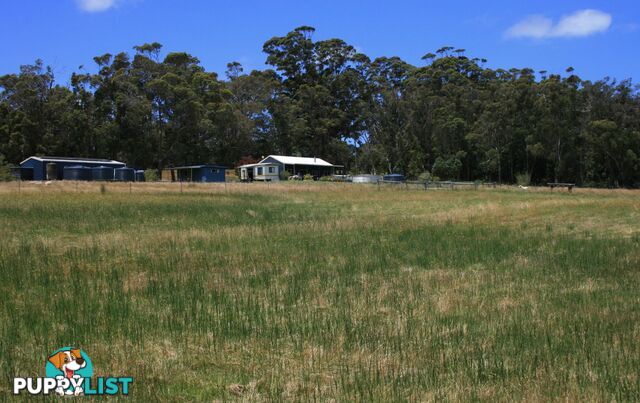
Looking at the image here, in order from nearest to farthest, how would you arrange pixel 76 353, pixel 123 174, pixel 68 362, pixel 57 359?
pixel 68 362 < pixel 57 359 < pixel 76 353 < pixel 123 174

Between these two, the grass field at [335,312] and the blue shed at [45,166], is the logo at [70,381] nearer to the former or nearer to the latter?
the grass field at [335,312]

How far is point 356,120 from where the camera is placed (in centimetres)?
11725

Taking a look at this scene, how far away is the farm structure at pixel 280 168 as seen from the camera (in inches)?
3319

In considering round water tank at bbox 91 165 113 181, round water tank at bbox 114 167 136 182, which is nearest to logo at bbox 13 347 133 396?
round water tank at bbox 91 165 113 181

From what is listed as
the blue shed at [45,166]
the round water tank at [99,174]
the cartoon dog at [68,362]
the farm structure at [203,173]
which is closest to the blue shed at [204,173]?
the farm structure at [203,173]

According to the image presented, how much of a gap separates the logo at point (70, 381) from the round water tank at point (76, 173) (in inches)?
2674

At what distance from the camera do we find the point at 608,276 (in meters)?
11.9

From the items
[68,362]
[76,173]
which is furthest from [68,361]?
[76,173]

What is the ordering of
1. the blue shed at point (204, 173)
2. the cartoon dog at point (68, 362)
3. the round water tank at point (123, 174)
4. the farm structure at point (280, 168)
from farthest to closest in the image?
the farm structure at point (280, 168)
the blue shed at point (204, 173)
the round water tank at point (123, 174)
the cartoon dog at point (68, 362)

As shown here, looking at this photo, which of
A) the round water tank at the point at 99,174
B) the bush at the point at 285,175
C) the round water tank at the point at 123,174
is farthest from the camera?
the bush at the point at 285,175

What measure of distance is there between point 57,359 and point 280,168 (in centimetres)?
7858

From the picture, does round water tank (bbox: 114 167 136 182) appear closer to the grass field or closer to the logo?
the grass field

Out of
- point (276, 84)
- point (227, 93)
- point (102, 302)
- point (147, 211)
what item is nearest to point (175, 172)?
point (227, 93)

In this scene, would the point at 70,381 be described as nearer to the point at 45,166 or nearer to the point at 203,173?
the point at 45,166
